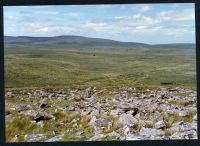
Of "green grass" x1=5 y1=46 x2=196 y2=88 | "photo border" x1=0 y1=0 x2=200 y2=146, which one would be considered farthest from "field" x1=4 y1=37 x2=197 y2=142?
"photo border" x1=0 y1=0 x2=200 y2=146

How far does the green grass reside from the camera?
465 centimetres

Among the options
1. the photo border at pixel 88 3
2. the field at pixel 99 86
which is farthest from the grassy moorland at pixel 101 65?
the photo border at pixel 88 3

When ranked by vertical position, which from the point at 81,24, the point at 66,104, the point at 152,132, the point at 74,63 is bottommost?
the point at 152,132

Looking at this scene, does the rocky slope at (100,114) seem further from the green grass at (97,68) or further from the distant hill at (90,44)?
the distant hill at (90,44)

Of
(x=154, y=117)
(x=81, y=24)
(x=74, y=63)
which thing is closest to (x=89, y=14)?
(x=81, y=24)

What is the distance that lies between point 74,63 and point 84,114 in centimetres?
52

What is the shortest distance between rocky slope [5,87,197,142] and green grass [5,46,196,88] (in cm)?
9

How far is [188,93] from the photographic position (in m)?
4.62

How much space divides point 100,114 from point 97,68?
0.47 m

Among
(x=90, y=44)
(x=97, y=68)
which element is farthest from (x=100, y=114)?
(x=90, y=44)

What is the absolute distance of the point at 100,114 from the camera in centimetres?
466

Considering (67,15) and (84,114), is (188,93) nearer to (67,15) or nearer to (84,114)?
(84,114)

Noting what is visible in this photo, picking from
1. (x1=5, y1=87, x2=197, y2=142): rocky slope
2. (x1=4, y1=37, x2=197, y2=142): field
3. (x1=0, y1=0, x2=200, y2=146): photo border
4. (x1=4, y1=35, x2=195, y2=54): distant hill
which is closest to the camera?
(x1=0, y1=0, x2=200, y2=146): photo border

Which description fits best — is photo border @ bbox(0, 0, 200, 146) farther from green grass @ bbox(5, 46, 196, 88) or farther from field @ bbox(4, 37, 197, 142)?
green grass @ bbox(5, 46, 196, 88)
